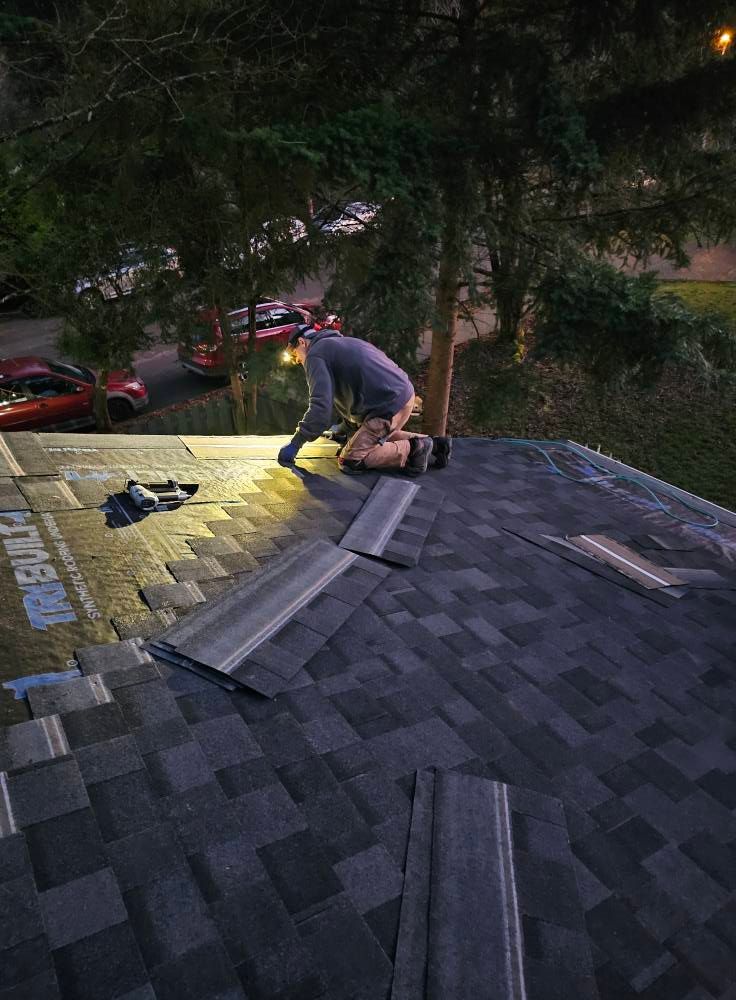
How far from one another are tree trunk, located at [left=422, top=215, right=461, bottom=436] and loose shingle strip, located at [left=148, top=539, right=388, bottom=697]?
8.09m

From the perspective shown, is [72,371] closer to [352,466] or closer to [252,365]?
[252,365]

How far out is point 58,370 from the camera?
15008mm

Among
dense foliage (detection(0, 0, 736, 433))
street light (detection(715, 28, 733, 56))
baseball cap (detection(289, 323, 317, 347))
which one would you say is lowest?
baseball cap (detection(289, 323, 317, 347))

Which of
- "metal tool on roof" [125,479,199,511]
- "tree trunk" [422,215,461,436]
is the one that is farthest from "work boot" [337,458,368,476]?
"tree trunk" [422,215,461,436]

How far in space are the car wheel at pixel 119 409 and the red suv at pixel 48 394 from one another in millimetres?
28

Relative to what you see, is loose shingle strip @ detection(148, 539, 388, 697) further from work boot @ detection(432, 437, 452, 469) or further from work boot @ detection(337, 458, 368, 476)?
work boot @ detection(432, 437, 452, 469)

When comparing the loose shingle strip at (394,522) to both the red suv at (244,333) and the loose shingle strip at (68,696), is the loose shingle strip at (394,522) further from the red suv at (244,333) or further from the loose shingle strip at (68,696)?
the red suv at (244,333)

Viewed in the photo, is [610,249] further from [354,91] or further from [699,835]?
[699,835]

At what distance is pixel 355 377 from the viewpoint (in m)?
6.22

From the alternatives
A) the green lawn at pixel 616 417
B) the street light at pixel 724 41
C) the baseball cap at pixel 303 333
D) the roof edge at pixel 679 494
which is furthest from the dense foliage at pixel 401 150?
the roof edge at pixel 679 494

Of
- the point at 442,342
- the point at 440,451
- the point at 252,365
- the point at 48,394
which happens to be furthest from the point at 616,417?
the point at 48,394

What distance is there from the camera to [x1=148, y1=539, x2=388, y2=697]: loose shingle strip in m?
3.04

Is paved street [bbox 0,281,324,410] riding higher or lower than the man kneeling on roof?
lower

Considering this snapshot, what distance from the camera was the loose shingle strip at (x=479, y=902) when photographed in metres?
2.06
